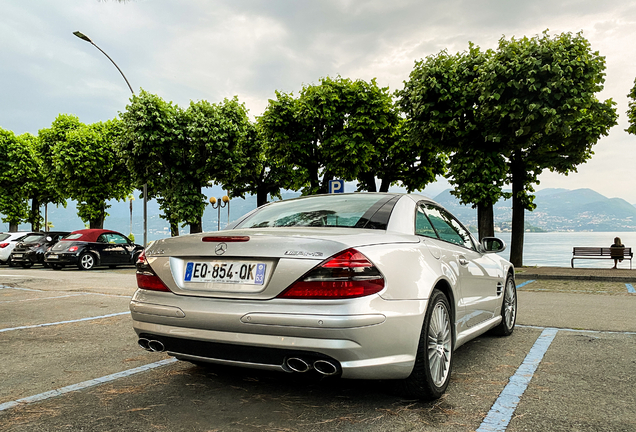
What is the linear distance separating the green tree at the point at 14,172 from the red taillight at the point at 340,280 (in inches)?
1706

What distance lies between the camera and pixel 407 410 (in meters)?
3.36

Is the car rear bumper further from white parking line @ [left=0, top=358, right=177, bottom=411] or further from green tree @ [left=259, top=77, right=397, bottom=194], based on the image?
green tree @ [left=259, top=77, right=397, bottom=194]

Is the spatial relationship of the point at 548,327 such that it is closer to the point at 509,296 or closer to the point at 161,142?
the point at 509,296

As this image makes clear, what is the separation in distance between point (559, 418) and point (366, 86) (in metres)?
25.7

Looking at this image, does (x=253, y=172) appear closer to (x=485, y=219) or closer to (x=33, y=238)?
(x=33, y=238)

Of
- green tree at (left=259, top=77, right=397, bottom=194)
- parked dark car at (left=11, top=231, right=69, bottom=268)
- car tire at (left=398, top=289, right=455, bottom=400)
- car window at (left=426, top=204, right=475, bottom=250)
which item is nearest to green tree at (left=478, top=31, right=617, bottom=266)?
green tree at (left=259, top=77, right=397, bottom=194)

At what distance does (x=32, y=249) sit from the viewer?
73.8ft

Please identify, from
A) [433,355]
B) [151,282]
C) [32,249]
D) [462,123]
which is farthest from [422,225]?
[32,249]

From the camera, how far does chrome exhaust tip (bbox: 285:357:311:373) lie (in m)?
3.09

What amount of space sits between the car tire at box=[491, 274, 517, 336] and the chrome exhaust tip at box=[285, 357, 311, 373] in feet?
10.7

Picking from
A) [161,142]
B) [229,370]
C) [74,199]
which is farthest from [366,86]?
[229,370]

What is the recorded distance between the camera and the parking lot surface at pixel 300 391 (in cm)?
314

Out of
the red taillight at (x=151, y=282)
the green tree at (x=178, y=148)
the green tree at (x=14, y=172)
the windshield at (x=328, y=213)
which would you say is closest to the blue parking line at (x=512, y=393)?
the windshield at (x=328, y=213)

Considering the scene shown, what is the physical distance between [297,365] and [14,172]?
4498 cm
